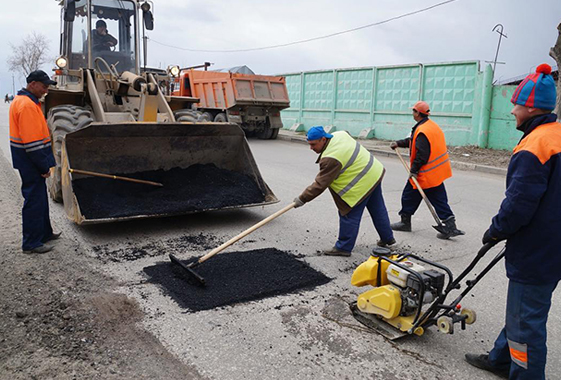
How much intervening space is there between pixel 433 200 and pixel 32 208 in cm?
437

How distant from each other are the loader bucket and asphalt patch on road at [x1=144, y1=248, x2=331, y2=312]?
1237 mm

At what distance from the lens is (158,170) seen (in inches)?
252

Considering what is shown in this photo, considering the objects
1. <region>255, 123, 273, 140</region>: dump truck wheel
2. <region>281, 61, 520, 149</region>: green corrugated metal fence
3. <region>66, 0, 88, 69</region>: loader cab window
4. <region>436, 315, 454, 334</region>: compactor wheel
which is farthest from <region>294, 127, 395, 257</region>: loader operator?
<region>255, 123, 273, 140</region>: dump truck wheel

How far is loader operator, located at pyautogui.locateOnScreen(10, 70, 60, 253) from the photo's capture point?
455cm

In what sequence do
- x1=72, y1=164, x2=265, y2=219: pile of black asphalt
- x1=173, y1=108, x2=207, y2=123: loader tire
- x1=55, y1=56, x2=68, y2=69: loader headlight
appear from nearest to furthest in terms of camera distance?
x1=72, y1=164, x2=265, y2=219: pile of black asphalt → x1=55, y1=56, x2=68, y2=69: loader headlight → x1=173, y1=108, x2=207, y2=123: loader tire

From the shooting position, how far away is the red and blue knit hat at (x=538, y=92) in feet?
8.43

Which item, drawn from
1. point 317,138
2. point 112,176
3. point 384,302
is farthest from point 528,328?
point 112,176

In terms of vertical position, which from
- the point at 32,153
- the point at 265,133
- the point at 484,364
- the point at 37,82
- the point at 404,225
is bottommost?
the point at 484,364

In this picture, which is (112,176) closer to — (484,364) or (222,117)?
(484,364)

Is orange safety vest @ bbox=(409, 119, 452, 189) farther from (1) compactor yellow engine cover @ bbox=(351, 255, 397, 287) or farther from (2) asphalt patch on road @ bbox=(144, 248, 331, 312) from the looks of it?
(1) compactor yellow engine cover @ bbox=(351, 255, 397, 287)

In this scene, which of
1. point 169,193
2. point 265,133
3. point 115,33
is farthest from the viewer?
point 265,133

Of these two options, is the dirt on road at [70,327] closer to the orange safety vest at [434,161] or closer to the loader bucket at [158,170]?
the loader bucket at [158,170]

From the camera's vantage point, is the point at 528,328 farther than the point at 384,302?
No

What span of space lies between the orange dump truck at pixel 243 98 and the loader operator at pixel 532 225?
12702mm
